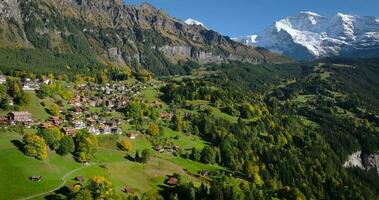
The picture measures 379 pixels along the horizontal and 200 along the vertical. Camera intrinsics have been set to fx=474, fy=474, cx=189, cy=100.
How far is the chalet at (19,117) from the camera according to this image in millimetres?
180125

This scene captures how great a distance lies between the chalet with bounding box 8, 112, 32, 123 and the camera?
180 metres

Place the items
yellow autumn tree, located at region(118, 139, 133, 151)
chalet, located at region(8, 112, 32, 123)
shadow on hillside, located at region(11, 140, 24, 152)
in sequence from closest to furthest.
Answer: shadow on hillside, located at region(11, 140, 24, 152)
chalet, located at region(8, 112, 32, 123)
yellow autumn tree, located at region(118, 139, 133, 151)

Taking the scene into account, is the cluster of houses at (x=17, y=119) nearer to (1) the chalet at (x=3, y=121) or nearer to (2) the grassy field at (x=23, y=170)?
(1) the chalet at (x=3, y=121)

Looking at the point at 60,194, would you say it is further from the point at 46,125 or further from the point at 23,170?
the point at 46,125

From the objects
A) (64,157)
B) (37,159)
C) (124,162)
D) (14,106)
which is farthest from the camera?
(14,106)

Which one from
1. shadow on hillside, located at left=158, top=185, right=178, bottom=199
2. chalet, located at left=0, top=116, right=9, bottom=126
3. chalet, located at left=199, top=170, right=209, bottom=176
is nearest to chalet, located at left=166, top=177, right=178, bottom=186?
shadow on hillside, located at left=158, top=185, right=178, bottom=199

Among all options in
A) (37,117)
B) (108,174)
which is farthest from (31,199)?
(37,117)

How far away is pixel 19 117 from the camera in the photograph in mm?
182375

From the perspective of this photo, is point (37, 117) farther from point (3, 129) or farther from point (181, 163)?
point (181, 163)

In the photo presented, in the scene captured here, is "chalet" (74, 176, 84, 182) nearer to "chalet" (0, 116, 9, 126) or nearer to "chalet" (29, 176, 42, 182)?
"chalet" (29, 176, 42, 182)

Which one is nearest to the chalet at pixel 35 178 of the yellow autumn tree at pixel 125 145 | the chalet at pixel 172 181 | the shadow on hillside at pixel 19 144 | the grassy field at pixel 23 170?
the grassy field at pixel 23 170

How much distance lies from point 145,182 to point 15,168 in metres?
41.9

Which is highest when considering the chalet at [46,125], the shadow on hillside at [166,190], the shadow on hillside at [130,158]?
the chalet at [46,125]

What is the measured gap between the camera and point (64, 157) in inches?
6309
